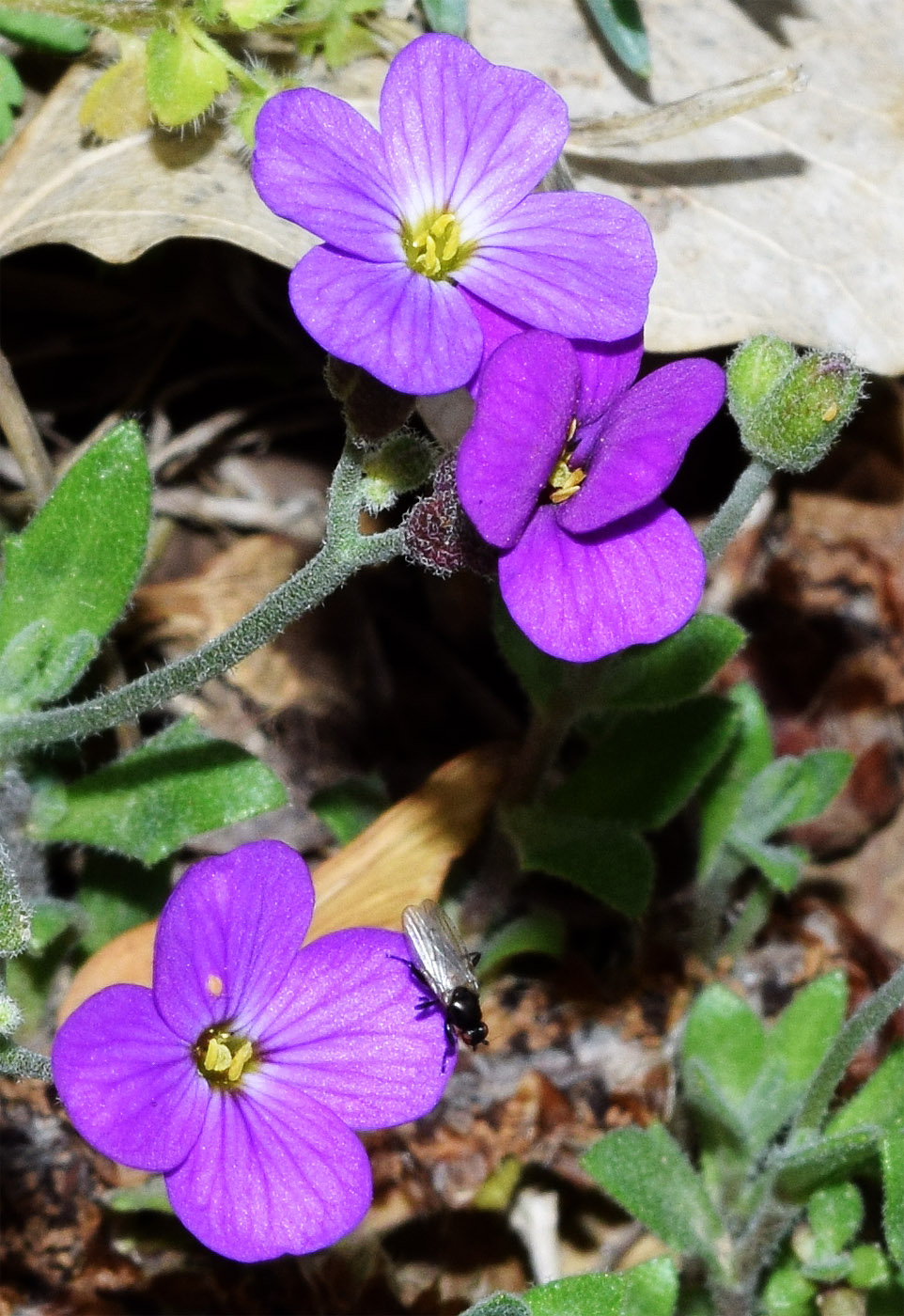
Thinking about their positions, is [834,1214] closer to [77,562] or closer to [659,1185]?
[659,1185]

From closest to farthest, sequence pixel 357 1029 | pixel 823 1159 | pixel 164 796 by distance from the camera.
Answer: pixel 357 1029
pixel 823 1159
pixel 164 796

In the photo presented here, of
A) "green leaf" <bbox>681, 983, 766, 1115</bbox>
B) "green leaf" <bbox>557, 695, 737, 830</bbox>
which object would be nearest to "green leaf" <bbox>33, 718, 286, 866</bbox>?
"green leaf" <bbox>557, 695, 737, 830</bbox>

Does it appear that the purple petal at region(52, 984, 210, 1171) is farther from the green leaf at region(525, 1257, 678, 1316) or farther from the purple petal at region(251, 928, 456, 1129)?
the green leaf at region(525, 1257, 678, 1316)

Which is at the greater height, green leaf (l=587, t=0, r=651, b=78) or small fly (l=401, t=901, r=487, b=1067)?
green leaf (l=587, t=0, r=651, b=78)

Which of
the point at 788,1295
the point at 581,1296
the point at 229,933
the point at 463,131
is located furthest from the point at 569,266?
the point at 788,1295

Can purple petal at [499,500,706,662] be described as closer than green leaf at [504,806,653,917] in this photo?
Yes

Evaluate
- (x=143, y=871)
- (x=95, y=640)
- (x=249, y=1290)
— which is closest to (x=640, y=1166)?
(x=249, y=1290)
